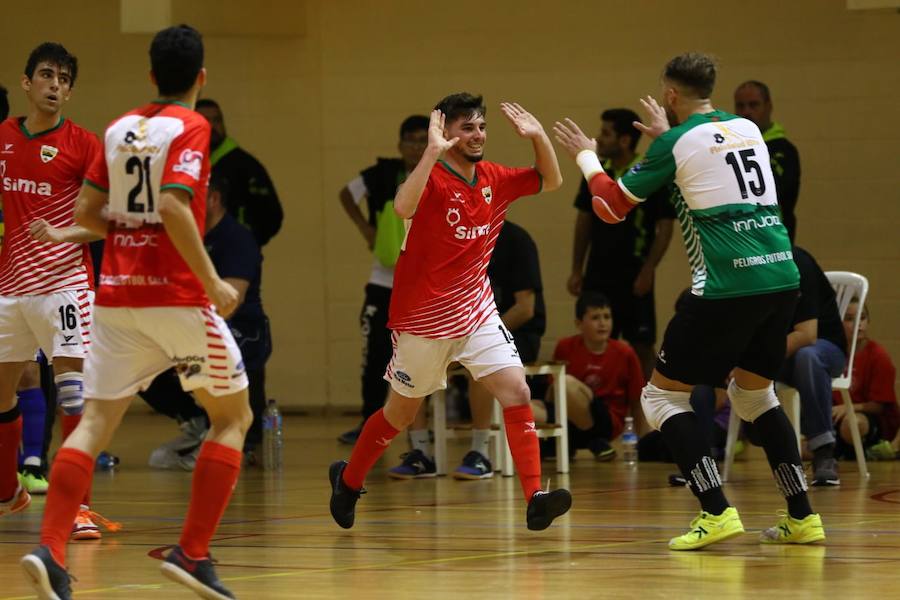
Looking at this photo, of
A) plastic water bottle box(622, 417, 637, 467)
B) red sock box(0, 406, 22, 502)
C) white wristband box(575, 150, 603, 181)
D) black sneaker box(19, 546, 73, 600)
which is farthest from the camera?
plastic water bottle box(622, 417, 637, 467)

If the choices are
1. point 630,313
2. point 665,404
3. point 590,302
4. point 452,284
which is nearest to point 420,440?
point 590,302

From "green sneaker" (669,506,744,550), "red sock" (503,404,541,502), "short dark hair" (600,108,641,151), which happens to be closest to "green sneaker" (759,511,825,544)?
"green sneaker" (669,506,744,550)

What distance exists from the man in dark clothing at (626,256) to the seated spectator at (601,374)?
565 millimetres

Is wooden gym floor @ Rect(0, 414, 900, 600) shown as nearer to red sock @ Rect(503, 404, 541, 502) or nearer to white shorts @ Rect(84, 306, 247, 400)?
red sock @ Rect(503, 404, 541, 502)

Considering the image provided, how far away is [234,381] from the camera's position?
427 cm

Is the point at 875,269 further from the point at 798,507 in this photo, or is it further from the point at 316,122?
the point at 798,507

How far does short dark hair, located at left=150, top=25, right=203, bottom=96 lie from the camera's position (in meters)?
4.28

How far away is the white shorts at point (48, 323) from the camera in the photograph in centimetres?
605

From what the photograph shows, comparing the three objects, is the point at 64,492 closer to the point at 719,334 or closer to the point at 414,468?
the point at 719,334

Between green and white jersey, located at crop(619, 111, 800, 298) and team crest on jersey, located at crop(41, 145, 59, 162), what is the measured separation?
7.38 feet

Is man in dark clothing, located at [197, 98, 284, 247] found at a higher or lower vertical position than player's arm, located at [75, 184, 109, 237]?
higher

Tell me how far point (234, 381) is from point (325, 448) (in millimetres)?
5750

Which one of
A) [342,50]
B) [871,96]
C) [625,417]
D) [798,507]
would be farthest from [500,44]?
[798,507]

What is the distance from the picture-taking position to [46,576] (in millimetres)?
4078
